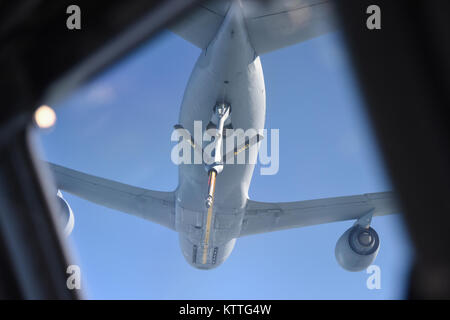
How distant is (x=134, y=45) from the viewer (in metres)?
2.09

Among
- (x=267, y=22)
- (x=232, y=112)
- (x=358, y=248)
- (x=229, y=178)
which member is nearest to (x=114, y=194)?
(x=229, y=178)

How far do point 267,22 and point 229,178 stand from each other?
3534 mm

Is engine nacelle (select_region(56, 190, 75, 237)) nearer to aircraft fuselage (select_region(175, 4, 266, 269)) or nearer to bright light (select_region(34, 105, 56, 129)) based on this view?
aircraft fuselage (select_region(175, 4, 266, 269))

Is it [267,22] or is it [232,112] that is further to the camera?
[232,112]

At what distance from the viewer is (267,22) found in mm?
6379

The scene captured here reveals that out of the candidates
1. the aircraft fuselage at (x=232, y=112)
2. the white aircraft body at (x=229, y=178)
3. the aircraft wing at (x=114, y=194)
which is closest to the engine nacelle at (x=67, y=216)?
the white aircraft body at (x=229, y=178)

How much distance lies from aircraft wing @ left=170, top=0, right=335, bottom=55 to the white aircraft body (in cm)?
2

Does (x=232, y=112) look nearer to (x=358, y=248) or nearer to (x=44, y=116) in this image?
(x=44, y=116)

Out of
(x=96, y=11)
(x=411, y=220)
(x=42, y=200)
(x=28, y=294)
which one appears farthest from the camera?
(x=42, y=200)

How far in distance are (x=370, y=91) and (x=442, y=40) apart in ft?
1.03

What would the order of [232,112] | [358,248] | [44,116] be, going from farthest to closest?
[358,248]
[232,112]
[44,116]

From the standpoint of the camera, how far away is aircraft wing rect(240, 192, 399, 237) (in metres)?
10.3
